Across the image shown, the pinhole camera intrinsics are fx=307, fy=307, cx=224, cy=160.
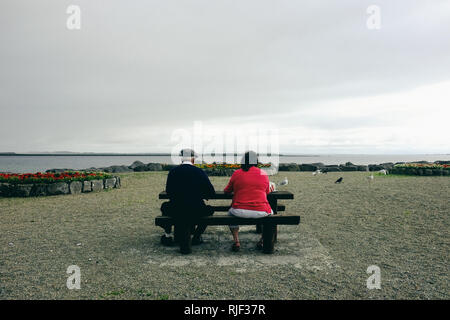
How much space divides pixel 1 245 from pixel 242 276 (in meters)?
4.81

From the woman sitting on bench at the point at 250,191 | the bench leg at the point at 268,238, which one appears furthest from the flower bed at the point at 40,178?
the bench leg at the point at 268,238

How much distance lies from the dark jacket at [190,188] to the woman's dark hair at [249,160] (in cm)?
69

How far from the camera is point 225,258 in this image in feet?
17.1

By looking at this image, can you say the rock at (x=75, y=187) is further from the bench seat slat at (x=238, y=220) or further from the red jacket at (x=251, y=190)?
the red jacket at (x=251, y=190)

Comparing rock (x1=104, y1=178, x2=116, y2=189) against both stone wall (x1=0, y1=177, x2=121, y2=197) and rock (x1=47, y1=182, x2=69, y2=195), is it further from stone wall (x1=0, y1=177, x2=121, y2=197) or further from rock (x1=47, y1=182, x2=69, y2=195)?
rock (x1=47, y1=182, x2=69, y2=195)

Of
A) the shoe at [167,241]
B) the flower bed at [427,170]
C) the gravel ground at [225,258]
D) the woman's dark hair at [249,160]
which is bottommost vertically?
the gravel ground at [225,258]

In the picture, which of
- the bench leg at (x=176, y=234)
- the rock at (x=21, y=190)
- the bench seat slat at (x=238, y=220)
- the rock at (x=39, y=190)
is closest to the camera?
the bench seat slat at (x=238, y=220)

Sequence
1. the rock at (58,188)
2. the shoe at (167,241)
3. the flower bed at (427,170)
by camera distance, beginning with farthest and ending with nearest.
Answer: the flower bed at (427,170), the rock at (58,188), the shoe at (167,241)

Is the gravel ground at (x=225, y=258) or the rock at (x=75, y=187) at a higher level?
the rock at (x=75, y=187)

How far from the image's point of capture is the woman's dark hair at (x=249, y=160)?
5281 millimetres

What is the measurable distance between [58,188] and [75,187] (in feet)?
2.13

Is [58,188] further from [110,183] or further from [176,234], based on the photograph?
[176,234]

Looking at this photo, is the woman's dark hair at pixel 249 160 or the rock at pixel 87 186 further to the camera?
the rock at pixel 87 186
